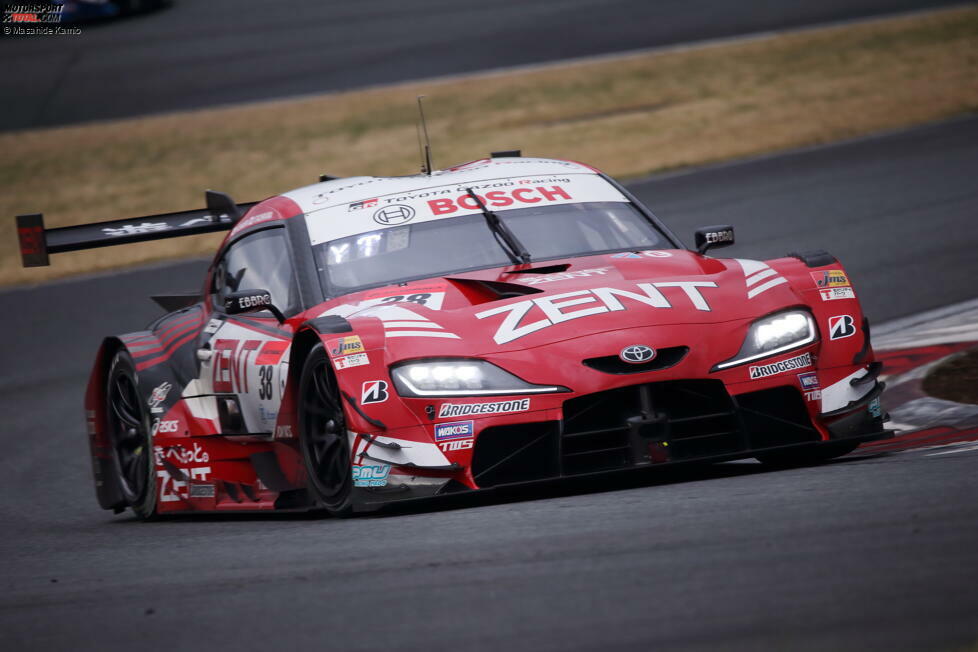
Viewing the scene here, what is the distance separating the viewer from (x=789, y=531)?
3859 millimetres

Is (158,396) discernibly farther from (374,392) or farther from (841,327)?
(841,327)

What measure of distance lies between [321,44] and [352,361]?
71.2ft

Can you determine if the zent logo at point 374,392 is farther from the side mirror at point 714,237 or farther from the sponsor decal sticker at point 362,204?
the side mirror at point 714,237

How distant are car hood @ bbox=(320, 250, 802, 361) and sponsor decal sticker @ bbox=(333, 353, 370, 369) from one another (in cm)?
→ 7

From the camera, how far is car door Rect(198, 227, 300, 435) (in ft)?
20.0

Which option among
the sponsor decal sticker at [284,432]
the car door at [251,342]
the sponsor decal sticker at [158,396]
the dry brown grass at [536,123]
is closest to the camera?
the sponsor decal sticker at [284,432]

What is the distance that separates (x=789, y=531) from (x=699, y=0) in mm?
24075

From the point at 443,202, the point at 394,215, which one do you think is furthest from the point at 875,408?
the point at 394,215

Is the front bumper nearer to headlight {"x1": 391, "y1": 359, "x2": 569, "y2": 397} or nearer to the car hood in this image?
headlight {"x1": 391, "y1": 359, "x2": 569, "y2": 397}

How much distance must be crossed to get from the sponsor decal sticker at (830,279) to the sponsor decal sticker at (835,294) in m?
0.02

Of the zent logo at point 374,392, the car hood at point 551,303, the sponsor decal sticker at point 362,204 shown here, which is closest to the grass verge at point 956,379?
the car hood at point 551,303

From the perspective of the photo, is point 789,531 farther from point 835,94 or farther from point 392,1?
point 392,1

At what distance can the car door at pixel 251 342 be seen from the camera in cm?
610

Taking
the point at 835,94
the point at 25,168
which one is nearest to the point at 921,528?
the point at 835,94
